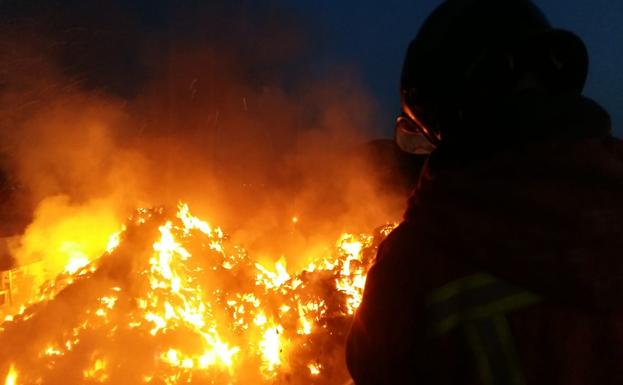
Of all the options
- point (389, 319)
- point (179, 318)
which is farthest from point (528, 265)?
point (179, 318)

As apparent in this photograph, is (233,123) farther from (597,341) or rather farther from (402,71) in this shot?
(597,341)

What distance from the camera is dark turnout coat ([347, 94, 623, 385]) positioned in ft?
2.64

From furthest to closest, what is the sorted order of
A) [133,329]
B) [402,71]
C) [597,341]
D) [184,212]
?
[184,212] → [133,329] → [402,71] → [597,341]

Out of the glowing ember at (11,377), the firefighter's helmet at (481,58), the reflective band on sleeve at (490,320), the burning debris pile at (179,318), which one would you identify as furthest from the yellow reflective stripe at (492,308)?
the glowing ember at (11,377)

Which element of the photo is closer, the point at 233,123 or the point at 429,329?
the point at 429,329

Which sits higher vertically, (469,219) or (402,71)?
(402,71)

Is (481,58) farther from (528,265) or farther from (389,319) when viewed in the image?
(389,319)

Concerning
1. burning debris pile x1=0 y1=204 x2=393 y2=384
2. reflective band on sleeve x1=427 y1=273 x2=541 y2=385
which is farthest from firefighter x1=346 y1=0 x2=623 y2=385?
burning debris pile x1=0 y1=204 x2=393 y2=384

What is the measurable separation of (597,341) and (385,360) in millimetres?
443

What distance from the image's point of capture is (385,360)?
0.99 m

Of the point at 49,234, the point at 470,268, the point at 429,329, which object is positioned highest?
the point at 49,234

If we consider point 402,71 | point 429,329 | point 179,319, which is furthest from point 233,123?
point 429,329

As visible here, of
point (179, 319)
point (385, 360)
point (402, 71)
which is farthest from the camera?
point (179, 319)

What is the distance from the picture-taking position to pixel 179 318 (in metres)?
3.61
